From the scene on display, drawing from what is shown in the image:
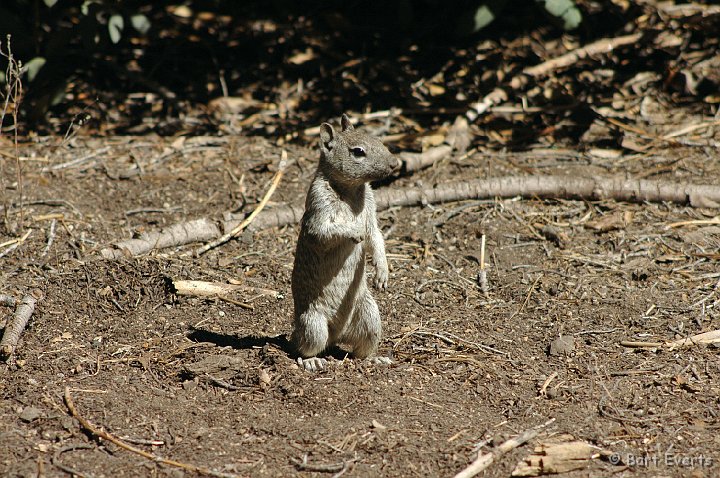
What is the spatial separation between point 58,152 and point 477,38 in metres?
4.43

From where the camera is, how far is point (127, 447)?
3826 mm

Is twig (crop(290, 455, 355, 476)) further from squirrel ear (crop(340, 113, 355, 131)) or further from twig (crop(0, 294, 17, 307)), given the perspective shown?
twig (crop(0, 294, 17, 307))

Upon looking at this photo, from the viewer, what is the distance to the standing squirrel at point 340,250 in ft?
14.7

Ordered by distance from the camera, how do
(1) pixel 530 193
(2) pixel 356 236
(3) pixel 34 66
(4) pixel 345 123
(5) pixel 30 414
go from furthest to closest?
(3) pixel 34 66
(1) pixel 530 193
(4) pixel 345 123
(2) pixel 356 236
(5) pixel 30 414

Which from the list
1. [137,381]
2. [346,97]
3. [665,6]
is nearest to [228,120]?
[346,97]

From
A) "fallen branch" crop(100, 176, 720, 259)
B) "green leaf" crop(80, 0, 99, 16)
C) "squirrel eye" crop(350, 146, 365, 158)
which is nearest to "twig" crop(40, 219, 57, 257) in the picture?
"fallen branch" crop(100, 176, 720, 259)

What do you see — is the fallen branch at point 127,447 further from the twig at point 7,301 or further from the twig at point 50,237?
the twig at point 50,237

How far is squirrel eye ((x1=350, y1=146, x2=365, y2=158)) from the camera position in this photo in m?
4.48

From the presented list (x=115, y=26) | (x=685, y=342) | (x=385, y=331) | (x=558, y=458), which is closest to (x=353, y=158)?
(x=385, y=331)

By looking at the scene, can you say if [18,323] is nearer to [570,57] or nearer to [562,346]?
[562,346]

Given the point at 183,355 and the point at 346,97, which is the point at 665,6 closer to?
the point at 346,97

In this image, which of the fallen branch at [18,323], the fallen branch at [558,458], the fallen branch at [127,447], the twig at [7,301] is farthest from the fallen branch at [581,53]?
the fallen branch at [127,447]

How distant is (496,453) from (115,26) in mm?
5225

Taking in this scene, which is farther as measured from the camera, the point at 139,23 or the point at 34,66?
the point at 139,23
